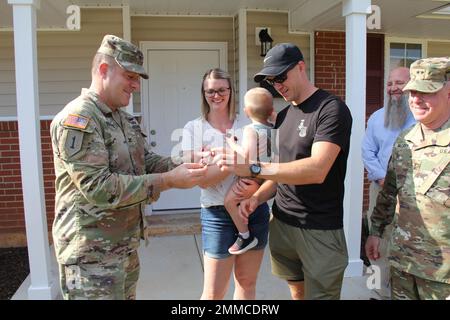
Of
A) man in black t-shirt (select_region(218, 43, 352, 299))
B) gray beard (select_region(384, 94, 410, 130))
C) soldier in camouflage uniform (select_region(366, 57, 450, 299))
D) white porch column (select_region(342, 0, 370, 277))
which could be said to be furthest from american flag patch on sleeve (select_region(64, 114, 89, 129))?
white porch column (select_region(342, 0, 370, 277))

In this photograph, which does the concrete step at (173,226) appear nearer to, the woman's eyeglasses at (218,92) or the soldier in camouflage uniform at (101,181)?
the woman's eyeglasses at (218,92)

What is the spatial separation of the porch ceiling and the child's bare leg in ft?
8.39

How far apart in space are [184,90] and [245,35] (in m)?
1.06

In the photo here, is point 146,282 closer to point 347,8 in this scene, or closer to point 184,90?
point 184,90

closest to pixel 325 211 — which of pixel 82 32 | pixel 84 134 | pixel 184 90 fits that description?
pixel 84 134

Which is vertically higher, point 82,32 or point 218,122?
point 82,32

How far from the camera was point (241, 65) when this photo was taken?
4.89m

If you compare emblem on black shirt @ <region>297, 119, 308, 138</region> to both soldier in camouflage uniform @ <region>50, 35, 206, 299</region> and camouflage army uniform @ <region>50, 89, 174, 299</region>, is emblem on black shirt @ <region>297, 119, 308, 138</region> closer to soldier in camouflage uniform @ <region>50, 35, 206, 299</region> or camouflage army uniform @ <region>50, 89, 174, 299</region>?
soldier in camouflage uniform @ <region>50, 35, 206, 299</region>

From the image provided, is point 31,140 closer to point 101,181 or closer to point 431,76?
point 101,181

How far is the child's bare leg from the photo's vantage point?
7.46ft

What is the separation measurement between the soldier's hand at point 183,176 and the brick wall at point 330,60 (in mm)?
3662

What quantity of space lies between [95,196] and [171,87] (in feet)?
12.2

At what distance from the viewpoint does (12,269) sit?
4.24 metres

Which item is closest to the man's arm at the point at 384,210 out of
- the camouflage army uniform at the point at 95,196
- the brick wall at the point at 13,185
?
the camouflage army uniform at the point at 95,196
